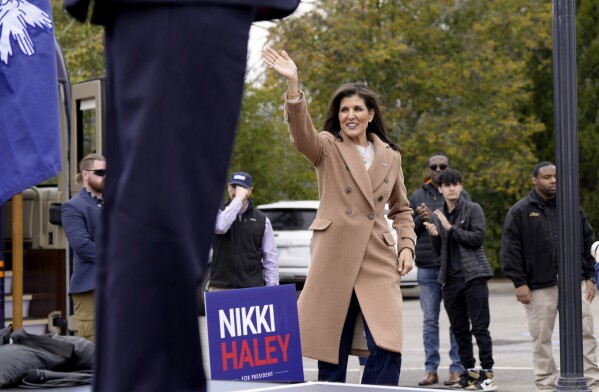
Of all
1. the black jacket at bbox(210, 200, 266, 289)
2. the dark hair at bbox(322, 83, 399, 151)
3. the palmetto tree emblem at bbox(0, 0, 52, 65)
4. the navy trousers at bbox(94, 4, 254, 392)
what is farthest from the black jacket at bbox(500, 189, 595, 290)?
the navy trousers at bbox(94, 4, 254, 392)

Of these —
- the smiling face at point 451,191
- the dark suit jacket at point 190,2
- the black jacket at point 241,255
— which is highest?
the dark suit jacket at point 190,2

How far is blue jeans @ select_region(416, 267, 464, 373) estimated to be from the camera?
442 inches

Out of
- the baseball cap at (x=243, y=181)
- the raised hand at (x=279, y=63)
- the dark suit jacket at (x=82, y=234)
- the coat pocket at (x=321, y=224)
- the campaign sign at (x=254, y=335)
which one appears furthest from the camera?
the baseball cap at (x=243, y=181)

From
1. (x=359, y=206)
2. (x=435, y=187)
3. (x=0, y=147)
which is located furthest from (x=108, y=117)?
(x=435, y=187)

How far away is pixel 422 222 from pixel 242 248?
5.78ft

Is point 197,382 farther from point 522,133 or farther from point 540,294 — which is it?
point 522,133

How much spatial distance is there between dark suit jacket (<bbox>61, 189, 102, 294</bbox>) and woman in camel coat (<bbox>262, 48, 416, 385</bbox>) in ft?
10.2

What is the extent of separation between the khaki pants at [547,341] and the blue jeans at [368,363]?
3.59 meters

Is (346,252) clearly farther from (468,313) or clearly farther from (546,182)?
(468,313)

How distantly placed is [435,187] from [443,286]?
1.15 metres

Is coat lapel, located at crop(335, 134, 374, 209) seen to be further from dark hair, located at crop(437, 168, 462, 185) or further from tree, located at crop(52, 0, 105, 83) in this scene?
tree, located at crop(52, 0, 105, 83)

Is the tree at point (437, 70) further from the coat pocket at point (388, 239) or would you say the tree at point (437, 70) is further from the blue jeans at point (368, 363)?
the blue jeans at point (368, 363)

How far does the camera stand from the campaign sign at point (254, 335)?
24.4ft

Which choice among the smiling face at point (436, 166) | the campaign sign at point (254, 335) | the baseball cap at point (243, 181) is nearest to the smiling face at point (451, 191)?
the smiling face at point (436, 166)
